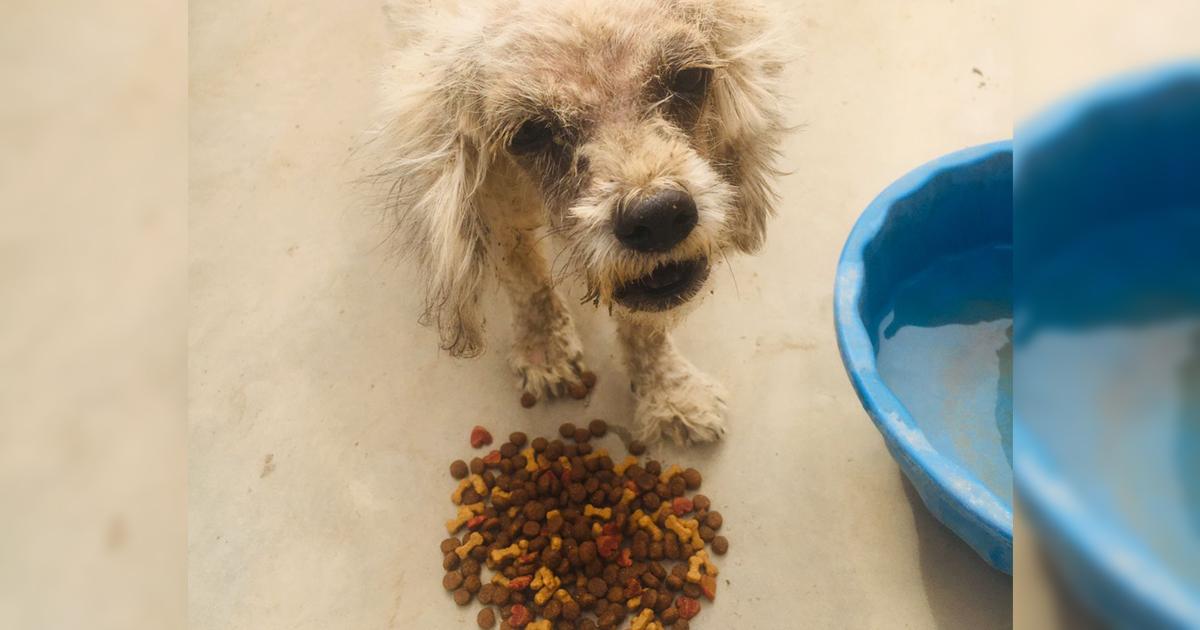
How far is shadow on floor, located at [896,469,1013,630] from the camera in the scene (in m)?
1.35

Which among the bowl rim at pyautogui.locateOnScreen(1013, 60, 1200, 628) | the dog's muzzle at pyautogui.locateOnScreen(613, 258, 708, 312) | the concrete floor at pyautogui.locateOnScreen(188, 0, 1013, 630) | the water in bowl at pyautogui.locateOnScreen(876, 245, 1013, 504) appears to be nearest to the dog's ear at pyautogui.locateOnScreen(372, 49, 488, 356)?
the dog's muzzle at pyautogui.locateOnScreen(613, 258, 708, 312)

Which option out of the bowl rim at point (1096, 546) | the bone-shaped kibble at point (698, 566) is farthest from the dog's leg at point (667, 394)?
the bowl rim at point (1096, 546)

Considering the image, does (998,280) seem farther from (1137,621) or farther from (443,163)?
(1137,621)

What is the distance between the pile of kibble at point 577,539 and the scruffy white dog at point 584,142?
0.30 m

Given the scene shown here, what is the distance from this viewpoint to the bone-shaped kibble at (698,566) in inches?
55.5

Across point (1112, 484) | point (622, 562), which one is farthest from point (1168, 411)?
point (622, 562)

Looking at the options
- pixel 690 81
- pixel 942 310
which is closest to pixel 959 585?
pixel 942 310

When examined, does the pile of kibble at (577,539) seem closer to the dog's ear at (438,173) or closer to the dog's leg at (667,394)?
the dog's leg at (667,394)

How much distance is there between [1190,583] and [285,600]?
1.59m

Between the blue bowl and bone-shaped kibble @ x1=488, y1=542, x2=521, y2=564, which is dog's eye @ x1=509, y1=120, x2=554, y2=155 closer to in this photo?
the blue bowl

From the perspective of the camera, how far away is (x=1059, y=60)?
0.21 meters

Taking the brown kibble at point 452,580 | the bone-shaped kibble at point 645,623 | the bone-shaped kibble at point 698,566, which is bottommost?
the brown kibble at point 452,580

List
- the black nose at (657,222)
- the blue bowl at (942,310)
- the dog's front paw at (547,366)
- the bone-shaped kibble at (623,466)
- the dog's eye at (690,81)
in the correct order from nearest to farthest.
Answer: the black nose at (657,222) < the dog's eye at (690,81) < the blue bowl at (942,310) < the bone-shaped kibble at (623,466) < the dog's front paw at (547,366)

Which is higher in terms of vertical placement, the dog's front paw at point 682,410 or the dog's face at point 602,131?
the dog's face at point 602,131
